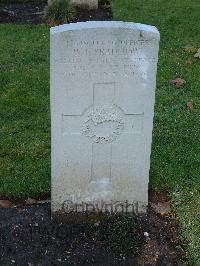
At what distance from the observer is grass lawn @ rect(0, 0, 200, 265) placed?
5.18 metres

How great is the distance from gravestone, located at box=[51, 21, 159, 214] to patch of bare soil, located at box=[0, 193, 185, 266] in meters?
0.18

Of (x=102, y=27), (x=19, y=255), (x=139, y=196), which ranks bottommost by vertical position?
(x=19, y=255)

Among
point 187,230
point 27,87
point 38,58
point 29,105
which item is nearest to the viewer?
point 187,230

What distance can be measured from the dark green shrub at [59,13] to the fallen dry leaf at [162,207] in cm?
574

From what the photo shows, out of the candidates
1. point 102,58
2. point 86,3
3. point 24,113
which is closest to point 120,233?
point 102,58

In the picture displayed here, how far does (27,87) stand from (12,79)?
1.21 feet

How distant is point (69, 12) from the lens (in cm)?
1016

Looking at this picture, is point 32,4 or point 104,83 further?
point 32,4

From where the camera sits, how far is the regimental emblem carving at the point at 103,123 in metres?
4.30

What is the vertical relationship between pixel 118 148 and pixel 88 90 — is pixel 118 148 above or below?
below

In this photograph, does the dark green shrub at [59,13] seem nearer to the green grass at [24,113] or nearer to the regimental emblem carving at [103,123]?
the green grass at [24,113]

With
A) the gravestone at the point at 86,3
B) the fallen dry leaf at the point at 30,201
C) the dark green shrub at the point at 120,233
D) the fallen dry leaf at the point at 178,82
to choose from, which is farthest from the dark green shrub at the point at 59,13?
the dark green shrub at the point at 120,233

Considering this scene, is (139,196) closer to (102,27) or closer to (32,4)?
(102,27)

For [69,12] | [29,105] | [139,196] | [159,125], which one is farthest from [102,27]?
[69,12]
